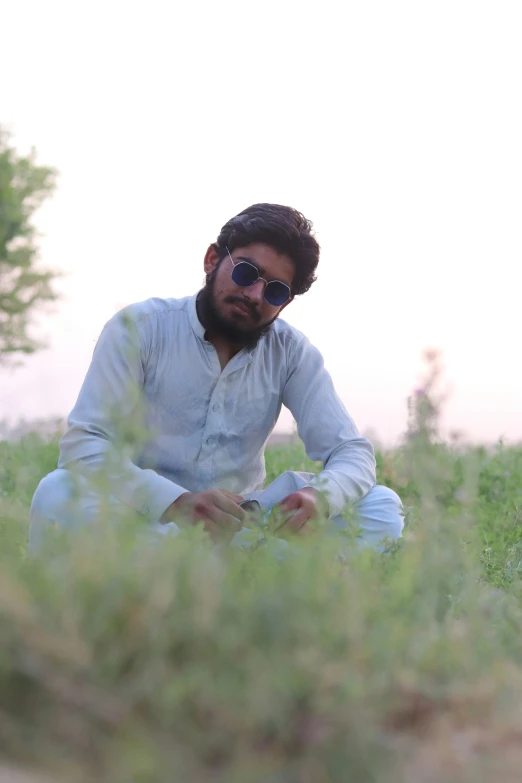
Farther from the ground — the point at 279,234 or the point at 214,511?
the point at 279,234

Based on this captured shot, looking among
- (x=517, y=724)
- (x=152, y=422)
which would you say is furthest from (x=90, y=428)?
(x=517, y=724)

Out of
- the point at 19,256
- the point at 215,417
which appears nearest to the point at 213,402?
the point at 215,417

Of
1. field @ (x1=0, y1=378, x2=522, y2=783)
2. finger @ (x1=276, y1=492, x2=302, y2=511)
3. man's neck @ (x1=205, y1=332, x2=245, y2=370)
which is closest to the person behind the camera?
field @ (x1=0, y1=378, x2=522, y2=783)

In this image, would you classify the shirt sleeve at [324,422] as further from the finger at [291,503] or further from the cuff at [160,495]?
the cuff at [160,495]

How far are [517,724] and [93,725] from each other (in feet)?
2.54

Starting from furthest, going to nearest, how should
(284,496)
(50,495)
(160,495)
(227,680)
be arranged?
1. (284,496)
2. (50,495)
3. (160,495)
4. (227,680)

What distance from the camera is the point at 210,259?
15.6 feet

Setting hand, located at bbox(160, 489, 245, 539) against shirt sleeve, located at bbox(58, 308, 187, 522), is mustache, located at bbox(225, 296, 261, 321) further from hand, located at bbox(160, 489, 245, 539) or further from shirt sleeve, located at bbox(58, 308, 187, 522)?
hand, located at bbox(160, 489, 245, 539)

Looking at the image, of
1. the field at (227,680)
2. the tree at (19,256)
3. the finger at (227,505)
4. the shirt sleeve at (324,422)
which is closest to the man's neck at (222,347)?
the shirt sleeve at (324,422)

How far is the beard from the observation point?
4.32 m

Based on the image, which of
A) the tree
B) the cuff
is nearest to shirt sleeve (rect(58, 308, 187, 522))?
the cuff

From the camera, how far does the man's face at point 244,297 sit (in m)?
4.30

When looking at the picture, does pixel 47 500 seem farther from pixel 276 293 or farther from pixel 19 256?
pixel 19 256

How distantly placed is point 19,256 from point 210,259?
19.8 meters
